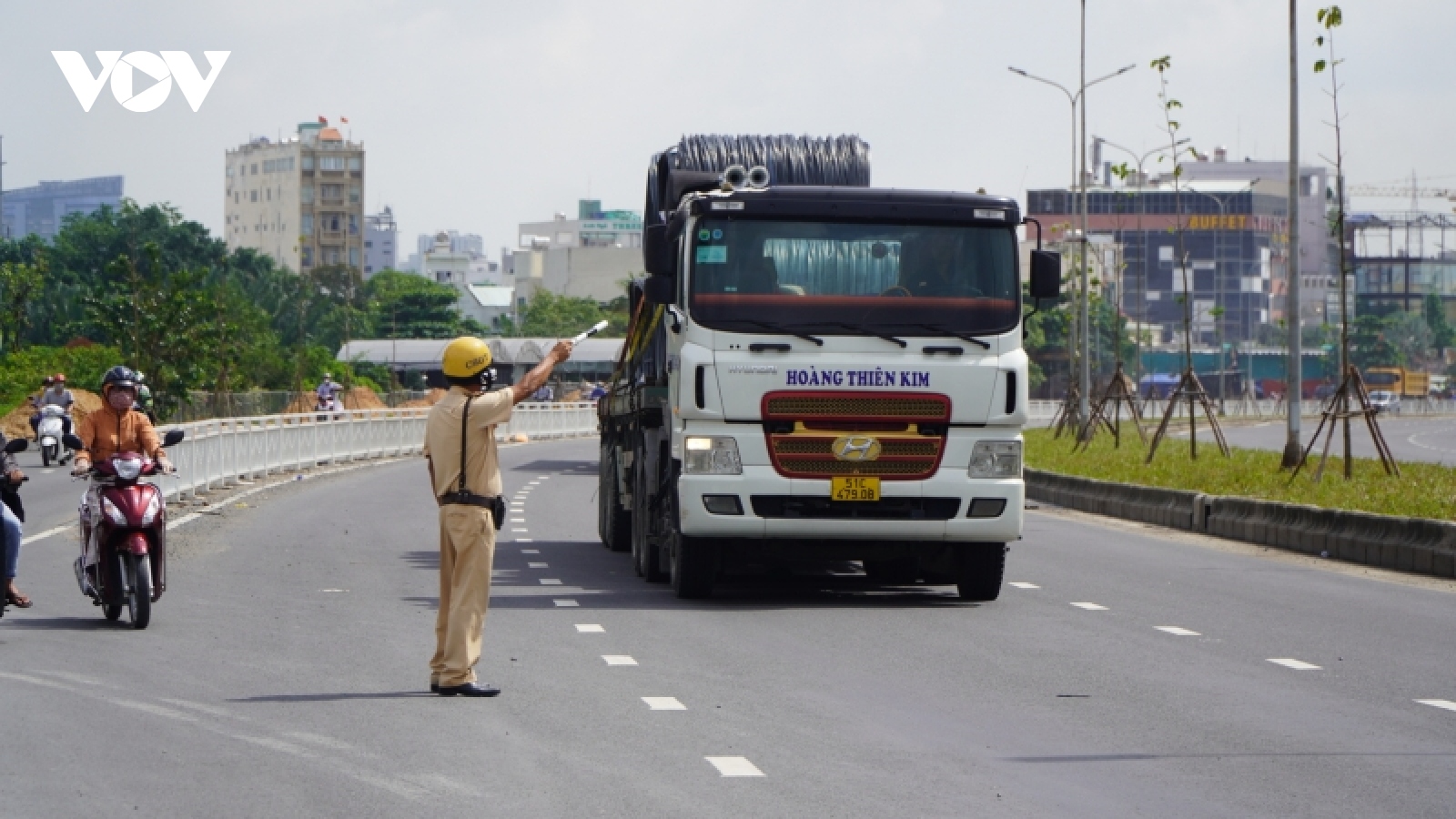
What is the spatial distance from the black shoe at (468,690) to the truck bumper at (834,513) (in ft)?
15.1

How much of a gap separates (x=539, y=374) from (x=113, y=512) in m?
4.08

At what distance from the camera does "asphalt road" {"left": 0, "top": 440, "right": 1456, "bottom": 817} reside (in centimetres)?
784

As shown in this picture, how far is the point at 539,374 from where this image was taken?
1020 cm

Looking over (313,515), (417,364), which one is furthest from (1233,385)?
(313,515)

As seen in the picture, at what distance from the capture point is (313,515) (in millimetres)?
25891

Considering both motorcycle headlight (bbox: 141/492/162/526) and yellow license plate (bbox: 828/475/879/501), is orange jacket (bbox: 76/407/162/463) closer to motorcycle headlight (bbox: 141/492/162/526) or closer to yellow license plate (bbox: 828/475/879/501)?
motorcycle headlight (bbox: 141/492/162/526)

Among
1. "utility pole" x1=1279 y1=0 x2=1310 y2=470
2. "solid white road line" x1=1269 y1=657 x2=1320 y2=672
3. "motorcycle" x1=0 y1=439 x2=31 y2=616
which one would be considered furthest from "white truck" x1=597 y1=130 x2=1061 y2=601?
"utility pole" x1=1279 y1=0 x2=1310 y2=470

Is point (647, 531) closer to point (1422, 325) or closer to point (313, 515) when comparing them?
point (313, 515)

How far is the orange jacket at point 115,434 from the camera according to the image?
13445 millimetres

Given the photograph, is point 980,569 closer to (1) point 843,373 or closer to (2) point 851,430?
(2) point 851,430

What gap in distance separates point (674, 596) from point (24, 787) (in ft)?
27.1

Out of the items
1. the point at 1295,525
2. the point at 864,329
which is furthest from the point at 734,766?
the point at 1295,525

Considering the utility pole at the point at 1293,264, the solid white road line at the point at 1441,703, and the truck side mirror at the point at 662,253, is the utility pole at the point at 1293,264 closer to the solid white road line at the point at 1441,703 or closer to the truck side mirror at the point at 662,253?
the truck side mirror at the point at 662,253

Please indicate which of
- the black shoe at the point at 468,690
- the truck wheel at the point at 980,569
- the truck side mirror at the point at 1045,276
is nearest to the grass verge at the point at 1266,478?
the truck wheel at the point at 980,569
